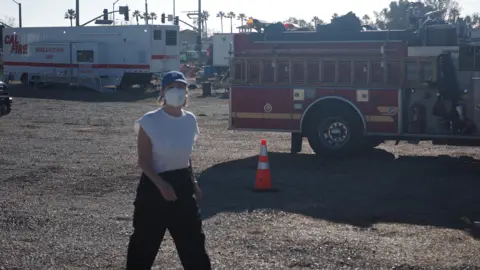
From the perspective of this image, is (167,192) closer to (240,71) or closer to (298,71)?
(298,71)

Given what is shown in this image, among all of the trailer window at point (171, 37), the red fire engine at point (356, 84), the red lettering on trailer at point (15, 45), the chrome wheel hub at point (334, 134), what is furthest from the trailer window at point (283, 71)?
the red lettering on trailer at point (15, 45)

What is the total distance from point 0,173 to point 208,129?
8.68 meters

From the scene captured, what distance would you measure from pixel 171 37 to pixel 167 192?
Answer: 3345 centimetres

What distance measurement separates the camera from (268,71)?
14820 mm

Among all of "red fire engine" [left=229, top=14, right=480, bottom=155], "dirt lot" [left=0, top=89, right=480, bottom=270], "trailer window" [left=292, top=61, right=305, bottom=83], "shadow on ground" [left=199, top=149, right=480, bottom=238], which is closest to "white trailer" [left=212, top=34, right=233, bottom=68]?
"dirt lot" [left=0, top=89, right=480, bottom=270]

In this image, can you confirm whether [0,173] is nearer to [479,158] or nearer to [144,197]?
[144,197]

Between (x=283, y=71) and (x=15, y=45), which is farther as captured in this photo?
(x=15, y=45)

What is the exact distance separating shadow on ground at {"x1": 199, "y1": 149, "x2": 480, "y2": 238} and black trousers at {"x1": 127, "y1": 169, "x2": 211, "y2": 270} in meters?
3.83

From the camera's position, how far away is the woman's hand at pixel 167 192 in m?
5.19

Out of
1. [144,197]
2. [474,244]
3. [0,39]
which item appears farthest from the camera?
[0,39]

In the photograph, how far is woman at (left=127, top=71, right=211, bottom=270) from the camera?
534 cm

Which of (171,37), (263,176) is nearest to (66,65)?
(171,37)

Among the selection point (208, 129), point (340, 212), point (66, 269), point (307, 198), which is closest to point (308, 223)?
point (340, 212)

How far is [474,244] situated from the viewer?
25.5ft
